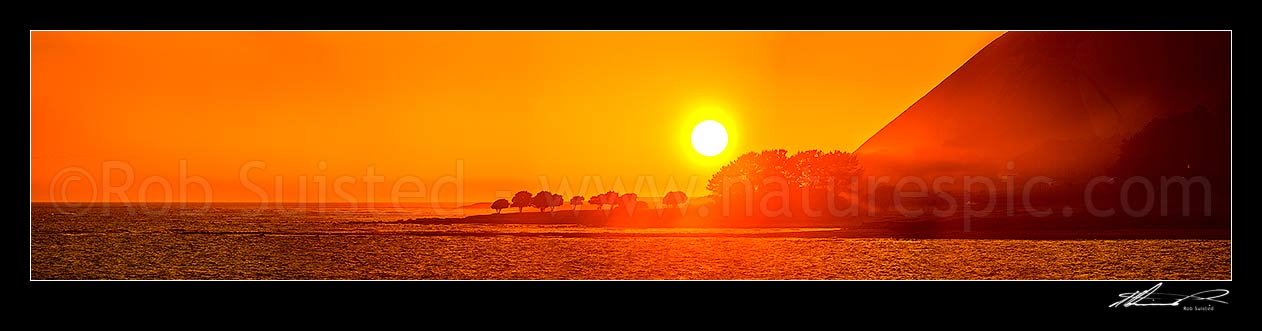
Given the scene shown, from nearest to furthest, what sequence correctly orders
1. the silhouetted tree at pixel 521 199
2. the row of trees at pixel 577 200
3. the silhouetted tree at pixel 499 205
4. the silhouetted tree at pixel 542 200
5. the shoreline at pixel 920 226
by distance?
the row of trees at pixel 577 200
the silhouetted tree at pixel 521 199
the shoreline at pixel 920 226
the silhouetted tree at pixel 542 200
the silhouetted tree at pixel 499 205

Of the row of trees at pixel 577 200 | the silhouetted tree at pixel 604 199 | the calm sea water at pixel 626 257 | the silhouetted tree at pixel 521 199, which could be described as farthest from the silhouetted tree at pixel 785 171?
the silhouetted tree at pixel 521 199

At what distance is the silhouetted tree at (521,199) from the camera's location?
2177 cm

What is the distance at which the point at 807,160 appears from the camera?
2322 centimetres

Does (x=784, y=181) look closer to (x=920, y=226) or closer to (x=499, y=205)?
(x=920, y=226)

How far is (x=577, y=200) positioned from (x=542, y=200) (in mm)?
1216

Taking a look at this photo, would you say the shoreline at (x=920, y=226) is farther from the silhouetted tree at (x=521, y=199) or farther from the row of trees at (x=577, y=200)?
the silhouetted tree at (x=521, y=199)

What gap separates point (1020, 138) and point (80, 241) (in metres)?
31.1

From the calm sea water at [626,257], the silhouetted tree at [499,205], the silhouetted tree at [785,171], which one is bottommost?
the calm sea water at [626,257]

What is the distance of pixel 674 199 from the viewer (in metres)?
21.4

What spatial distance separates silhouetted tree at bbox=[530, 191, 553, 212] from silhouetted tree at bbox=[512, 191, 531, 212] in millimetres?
162
